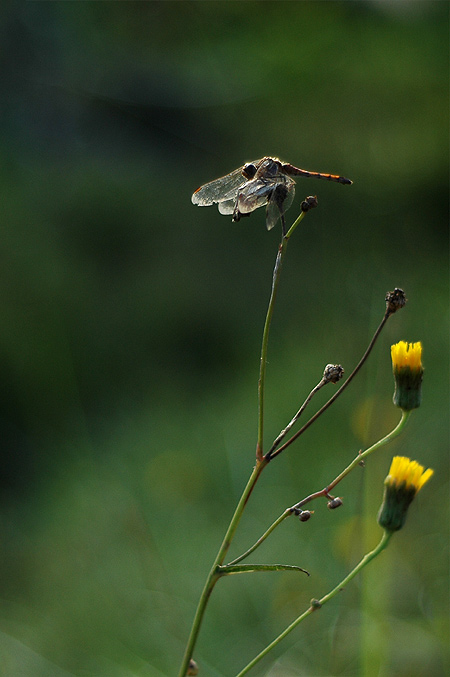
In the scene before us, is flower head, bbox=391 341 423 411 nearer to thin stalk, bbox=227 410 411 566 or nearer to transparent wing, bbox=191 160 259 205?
thin stalk, bbox=227 410 411 566

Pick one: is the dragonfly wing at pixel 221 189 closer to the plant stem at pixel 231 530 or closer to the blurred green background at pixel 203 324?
the plant stem at pixel 231 530

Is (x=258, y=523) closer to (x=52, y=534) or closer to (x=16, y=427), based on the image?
(x=52, y=534)

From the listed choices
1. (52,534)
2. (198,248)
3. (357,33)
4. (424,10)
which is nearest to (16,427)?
(52,534)

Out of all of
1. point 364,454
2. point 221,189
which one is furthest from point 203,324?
point 364,454

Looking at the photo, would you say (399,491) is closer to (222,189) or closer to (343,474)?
(343,474)

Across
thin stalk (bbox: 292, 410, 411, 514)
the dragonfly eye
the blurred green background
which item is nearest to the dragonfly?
the dragonfly eye

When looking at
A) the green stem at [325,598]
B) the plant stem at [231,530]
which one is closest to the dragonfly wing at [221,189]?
the plant stem at [231,530]
